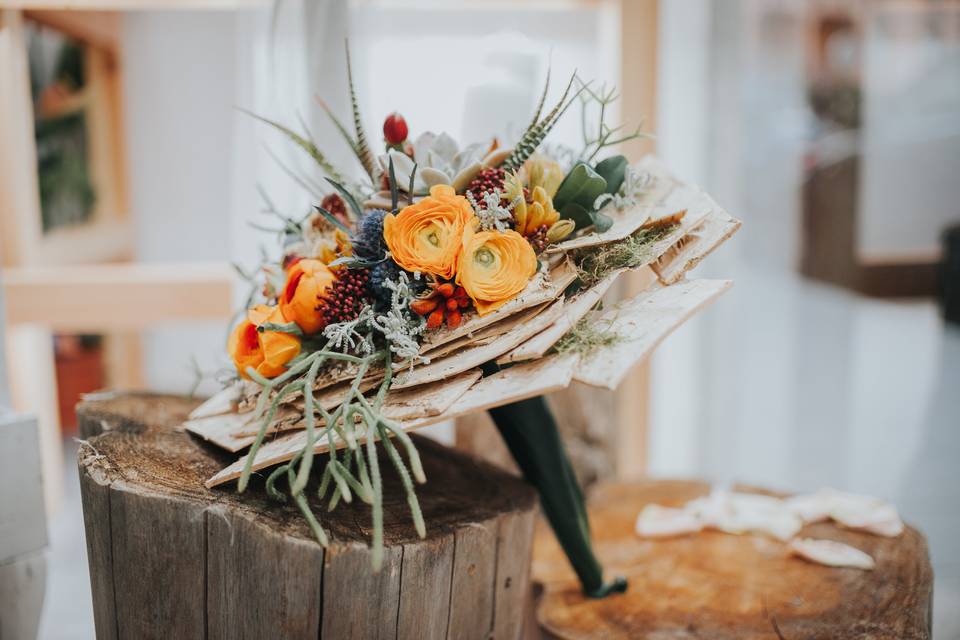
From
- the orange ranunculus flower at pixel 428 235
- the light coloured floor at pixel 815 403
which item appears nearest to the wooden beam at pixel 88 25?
the light coloured floor at pixel 815 403

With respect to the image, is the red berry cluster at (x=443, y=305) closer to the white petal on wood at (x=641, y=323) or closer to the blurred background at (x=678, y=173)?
the white petal on wood at (x=641, y=323)

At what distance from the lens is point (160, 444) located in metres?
0.95

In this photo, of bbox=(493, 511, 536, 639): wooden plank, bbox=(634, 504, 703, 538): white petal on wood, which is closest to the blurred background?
bbox=(634, 504, 703, 538): white petal on wood

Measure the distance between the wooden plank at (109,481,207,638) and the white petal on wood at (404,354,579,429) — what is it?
0.89 ft

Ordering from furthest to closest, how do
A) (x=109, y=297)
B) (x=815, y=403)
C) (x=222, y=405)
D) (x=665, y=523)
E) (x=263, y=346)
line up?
(x=815, y=403)
(x=109, y=297)
(x=665, y=523)
(x=222, y=405)
(x=263, y=346)

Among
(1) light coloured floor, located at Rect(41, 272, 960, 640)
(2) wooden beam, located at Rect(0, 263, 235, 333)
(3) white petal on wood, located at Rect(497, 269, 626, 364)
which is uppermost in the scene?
(3) white petal on wood, located at Rect(497, 269, 626, 364)

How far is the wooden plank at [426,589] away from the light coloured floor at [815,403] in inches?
55.7

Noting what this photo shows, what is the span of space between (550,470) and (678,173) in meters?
1.21

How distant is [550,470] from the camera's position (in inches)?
39.9

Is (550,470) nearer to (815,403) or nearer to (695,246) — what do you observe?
(695,246)

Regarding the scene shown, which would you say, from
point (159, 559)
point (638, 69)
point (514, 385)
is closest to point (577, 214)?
point (514, 385)

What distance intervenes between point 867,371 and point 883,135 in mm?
696

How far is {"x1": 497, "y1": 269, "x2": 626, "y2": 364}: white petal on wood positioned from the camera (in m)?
0.75

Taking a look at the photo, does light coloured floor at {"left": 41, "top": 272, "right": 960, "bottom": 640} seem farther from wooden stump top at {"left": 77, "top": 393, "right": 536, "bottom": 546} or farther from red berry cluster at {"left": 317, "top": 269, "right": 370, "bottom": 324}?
red berry cluster at {"left": 317, "top": 269, "right": 370, "bottom": 324}
